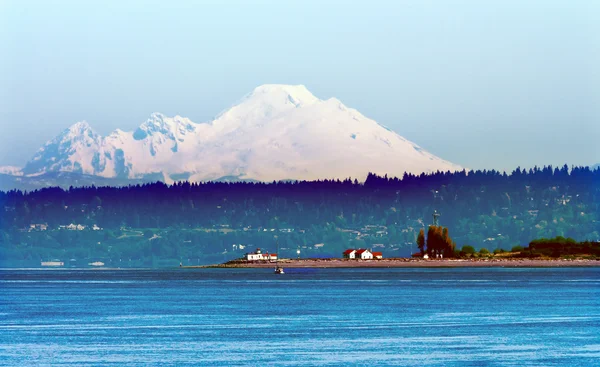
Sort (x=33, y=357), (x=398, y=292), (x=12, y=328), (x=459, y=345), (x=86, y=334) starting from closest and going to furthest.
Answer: (x=33, y=357)
(x=459, y=345)
(x=86, y=334)
(x=12, y=328)
(x=398, y=292)

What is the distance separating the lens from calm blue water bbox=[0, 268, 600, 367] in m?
77.4

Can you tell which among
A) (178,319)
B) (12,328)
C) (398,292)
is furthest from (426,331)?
(398,292)

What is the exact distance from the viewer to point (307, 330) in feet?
318

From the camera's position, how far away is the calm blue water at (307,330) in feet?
254

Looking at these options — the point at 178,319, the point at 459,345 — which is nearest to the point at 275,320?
the point at 178,319

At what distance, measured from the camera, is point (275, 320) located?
10819cm

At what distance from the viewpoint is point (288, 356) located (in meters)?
78.3

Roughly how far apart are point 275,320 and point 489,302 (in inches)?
1375

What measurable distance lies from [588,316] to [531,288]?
202ft

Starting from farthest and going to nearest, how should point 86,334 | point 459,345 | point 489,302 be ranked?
point 489,302, point 86,334, point 459,345

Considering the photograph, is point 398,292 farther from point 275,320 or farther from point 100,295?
point 275,320

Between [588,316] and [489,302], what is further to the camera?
[489,302]

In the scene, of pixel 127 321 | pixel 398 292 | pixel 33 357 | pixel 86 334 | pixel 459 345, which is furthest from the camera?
pixel 398 292

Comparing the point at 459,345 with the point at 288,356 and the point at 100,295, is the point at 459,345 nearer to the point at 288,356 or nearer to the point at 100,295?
the point at 288,356
